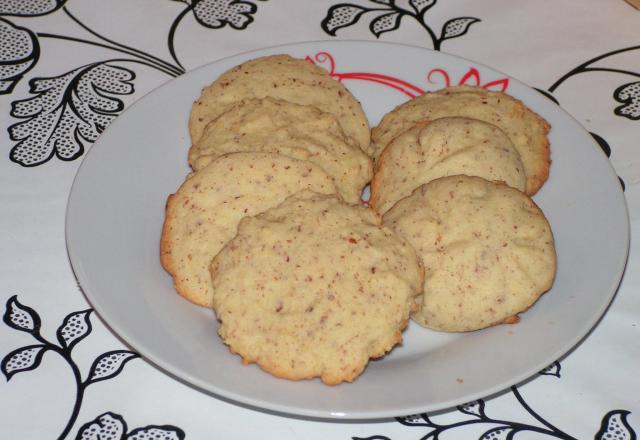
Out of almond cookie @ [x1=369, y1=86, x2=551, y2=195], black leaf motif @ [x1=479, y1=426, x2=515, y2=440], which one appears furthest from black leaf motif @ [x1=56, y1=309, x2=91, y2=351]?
black leaf motif @ [x1=479, y1=426, x2=515, y2=440]

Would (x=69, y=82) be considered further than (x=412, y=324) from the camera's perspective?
Yes

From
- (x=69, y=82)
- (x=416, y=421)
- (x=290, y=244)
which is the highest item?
(x=290, y=244)

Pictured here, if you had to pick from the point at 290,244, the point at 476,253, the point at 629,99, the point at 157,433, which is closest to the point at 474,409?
the point at 476,253

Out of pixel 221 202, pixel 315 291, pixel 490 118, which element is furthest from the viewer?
pixel 490 118

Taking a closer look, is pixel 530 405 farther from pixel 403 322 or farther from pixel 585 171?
pixel 585 171

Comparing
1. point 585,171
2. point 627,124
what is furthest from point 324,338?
point 627,124

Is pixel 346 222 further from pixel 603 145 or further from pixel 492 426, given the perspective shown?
pixel 603 145
